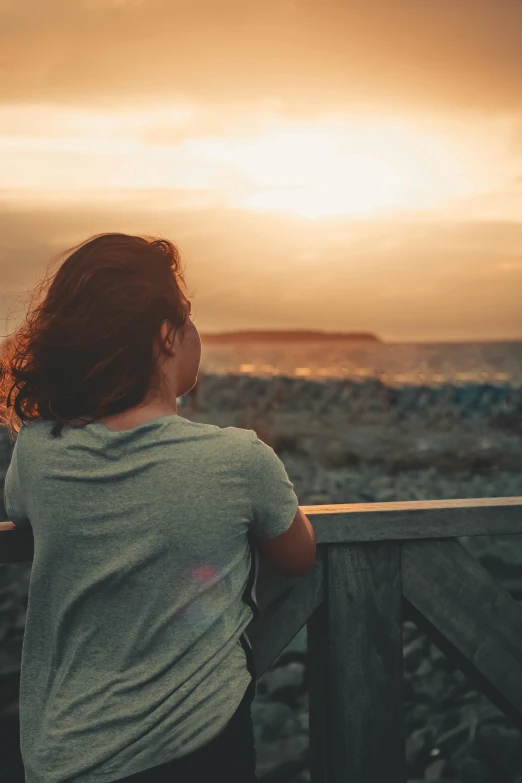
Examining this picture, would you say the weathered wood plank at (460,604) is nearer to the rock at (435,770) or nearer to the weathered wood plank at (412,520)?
the weathered wood plank at (412,520)

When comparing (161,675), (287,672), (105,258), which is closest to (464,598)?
(161,675)

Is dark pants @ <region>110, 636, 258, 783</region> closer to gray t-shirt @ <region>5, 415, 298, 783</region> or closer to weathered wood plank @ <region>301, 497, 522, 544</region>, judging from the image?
gray t-shirt @ <region>5, 415, 298, 783</region>

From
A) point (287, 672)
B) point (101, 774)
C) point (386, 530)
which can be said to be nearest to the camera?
point (101, 774)

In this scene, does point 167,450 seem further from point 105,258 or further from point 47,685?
point 47,685

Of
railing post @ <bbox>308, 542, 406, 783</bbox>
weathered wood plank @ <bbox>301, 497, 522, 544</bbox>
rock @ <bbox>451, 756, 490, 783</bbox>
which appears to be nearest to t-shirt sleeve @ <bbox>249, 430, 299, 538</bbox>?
weathered wood plank @ <bbox>301, 497, 522, 544</bbox>

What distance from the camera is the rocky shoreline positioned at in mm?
4445

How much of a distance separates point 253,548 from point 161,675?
13.6 inches

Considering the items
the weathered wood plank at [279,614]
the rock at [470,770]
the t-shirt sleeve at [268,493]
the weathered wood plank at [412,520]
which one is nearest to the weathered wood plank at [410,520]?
the weathered wood plank at [412,520]

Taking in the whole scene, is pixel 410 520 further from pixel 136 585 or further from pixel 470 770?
pixel 470 770

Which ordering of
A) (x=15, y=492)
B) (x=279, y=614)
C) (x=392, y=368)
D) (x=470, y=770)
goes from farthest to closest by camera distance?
(x=392, y=368)
(x=470, y=770)
(x=279, y=614)
(x=15, y=492)

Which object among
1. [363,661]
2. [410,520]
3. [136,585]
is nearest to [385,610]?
[363,661]

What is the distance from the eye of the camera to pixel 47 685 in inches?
62.0

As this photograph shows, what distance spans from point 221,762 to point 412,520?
82 centimetres

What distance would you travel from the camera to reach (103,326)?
1568mm
